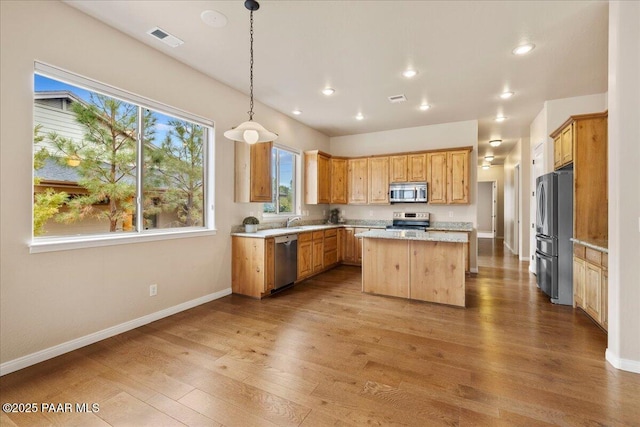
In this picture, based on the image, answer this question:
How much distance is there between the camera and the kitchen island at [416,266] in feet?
12.4

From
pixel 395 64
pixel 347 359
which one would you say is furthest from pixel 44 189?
pixel 395 64

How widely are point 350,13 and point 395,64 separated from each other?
113 cm

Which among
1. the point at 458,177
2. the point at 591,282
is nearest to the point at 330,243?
the point at 458,177

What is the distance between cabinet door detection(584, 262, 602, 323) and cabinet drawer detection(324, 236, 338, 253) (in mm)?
3864

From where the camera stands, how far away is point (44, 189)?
2582mm

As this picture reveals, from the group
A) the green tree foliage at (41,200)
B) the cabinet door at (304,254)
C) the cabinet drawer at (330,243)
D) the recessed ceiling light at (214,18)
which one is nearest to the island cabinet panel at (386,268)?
the cabinet door at (304,254)

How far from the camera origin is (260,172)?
453 cm

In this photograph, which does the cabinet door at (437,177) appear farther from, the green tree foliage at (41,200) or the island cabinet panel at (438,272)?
the green tree foliage at (41,200)

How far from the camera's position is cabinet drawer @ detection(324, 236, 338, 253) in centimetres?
585

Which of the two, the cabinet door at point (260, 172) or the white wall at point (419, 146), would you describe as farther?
the white wall at point (419, 146)

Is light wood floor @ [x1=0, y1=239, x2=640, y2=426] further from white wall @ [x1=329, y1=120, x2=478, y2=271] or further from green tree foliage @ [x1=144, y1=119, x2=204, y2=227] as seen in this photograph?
white wall @ [x1=329, y1=120, x2=478, y2=271]

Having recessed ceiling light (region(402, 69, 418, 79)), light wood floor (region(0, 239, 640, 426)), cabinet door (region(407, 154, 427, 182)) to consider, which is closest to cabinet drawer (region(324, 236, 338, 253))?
cabinet door (region(407, 154, 427, 182))

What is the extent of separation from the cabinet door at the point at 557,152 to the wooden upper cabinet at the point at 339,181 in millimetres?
3788

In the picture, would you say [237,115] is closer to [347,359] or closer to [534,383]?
[347,359]
